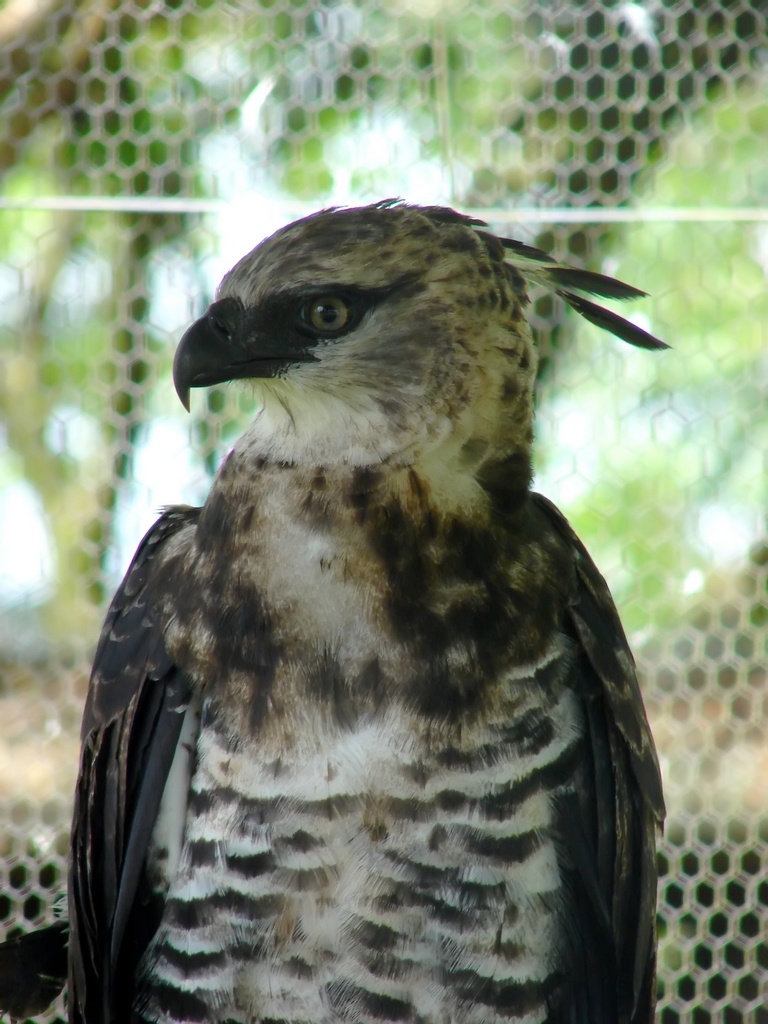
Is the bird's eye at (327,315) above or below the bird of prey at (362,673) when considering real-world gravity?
above

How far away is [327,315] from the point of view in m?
0.92

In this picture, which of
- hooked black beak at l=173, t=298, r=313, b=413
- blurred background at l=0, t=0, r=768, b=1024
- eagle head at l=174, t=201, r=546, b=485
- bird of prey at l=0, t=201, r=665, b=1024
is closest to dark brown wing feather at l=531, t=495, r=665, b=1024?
bird of prey at l=0, t=201, r=665, b=1024

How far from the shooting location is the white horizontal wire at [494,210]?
158cm

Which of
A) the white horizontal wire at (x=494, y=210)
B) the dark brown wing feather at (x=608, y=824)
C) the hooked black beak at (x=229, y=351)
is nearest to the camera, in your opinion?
the hooked black beak at (x=229, y=351)

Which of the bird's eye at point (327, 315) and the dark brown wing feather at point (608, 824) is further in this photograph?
the dark brown wing feather at point (608, 824)

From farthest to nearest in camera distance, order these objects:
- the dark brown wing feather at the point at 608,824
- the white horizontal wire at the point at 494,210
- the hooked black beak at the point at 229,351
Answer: the white horizontal wire at the point at 494,210
the dark brown wing feather at the point at 608,824
the hooked black beak at the point at 229,351

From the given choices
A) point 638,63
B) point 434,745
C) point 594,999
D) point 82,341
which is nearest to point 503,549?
point 434,745

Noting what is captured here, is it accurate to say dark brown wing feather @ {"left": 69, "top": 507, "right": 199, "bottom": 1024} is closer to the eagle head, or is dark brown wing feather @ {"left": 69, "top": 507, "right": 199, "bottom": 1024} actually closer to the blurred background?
the eagle head

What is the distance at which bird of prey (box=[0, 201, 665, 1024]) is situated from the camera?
916 mm

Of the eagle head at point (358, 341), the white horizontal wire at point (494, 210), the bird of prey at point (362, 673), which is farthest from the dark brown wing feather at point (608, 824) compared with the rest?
the white horizontal wire at point (494, 210)

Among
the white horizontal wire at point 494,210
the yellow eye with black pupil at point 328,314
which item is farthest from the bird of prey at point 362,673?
the white horizontal wire at point 494,210

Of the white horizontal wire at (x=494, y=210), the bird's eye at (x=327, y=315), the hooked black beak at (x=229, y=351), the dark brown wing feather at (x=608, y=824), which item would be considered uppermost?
the white horizontal wire at (x=494, y=210)

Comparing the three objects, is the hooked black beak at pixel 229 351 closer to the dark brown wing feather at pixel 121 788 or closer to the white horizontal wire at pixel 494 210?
the dark brown wing feather at pixel 121 788

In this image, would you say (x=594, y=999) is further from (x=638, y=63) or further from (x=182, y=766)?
(x=638, y=63)
